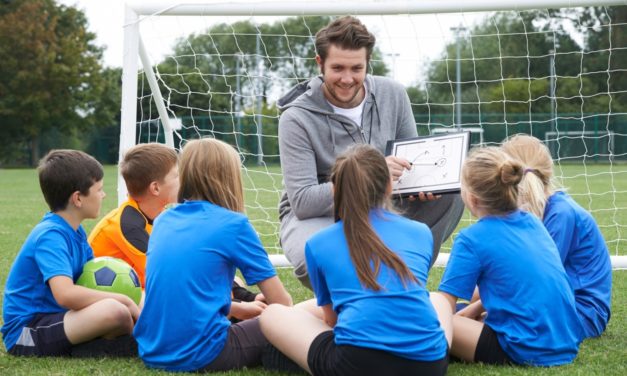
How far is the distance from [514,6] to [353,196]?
3.36 metres

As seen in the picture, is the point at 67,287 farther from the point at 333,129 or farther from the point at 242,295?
the point at 333,129

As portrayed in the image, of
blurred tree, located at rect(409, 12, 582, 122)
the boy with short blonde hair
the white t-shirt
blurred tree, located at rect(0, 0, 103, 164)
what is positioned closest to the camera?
the boy with short blonde hair

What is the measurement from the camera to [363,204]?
2920 mm

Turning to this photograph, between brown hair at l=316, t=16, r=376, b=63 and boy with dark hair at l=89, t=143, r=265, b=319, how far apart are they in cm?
94

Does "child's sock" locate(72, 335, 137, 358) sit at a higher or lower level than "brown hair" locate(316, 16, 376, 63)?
lower

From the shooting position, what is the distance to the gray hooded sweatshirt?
4324 millimetres

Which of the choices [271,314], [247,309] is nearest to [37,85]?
[247,309]

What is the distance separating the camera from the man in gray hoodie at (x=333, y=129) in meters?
4.22

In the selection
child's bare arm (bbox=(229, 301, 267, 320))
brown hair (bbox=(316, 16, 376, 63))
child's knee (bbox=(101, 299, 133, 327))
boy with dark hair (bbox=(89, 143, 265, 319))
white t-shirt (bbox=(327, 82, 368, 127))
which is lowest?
child's bare arm (bbox=(229, 301, 267, 320))

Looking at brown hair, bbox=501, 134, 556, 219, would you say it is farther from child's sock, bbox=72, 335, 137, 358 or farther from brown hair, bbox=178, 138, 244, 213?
child's sock, bbox=72, 335, 137, 358

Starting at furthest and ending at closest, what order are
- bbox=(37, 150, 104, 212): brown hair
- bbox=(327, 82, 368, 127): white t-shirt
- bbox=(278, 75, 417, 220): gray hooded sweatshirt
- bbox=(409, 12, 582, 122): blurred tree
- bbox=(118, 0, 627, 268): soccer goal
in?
bbox=(409, 12, 582, 122): blurred tree, bbox=(118, 0, 627, 268): soccer goal, bbox=(327, 82, 368, 127): white t-shirt, bbox=(278, 75, 417, 220): gray hooded sweatshirt, bbox=(37, 150, 104, 212): brown hair

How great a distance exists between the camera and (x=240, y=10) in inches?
233

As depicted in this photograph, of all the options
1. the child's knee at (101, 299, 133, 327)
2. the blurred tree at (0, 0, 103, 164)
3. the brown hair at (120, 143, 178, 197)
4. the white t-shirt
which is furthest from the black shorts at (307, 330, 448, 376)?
the blurred tree at (0, 0, 103, 164)

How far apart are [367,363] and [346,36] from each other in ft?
6.18
